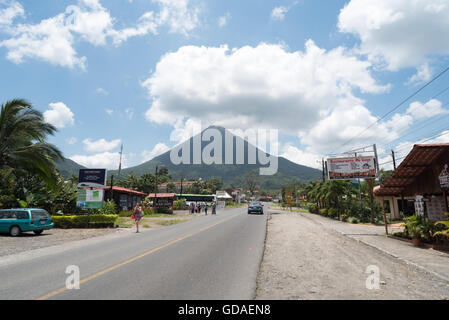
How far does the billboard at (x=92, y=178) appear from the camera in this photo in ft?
74.0

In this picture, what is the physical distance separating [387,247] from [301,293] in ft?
26.8

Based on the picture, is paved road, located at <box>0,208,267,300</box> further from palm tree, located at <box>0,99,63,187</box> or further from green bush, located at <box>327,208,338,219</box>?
green bush, located at <box>327,208,338,219</box>

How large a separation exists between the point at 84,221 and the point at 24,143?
7004 mm

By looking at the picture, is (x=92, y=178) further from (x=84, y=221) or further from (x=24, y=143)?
(x=24, y=143)

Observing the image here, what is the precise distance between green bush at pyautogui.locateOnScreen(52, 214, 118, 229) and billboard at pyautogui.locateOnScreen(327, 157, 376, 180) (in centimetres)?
2049

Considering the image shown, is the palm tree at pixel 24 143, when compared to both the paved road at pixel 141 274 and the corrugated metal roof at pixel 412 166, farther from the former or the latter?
the corrugated metal roof at pixel 412 166

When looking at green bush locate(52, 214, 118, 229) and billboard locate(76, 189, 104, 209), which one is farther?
billboard locate(76, 189, 104, 209)

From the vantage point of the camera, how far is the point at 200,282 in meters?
5.69

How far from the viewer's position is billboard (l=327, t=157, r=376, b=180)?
2470 cm

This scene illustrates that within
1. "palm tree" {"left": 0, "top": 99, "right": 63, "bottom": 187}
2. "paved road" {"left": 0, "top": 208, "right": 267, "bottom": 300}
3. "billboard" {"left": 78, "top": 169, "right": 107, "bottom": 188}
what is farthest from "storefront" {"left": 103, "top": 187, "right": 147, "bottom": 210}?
"paved road" {"left": 0, "top": 208, "right": 267, "bottom": 300}
